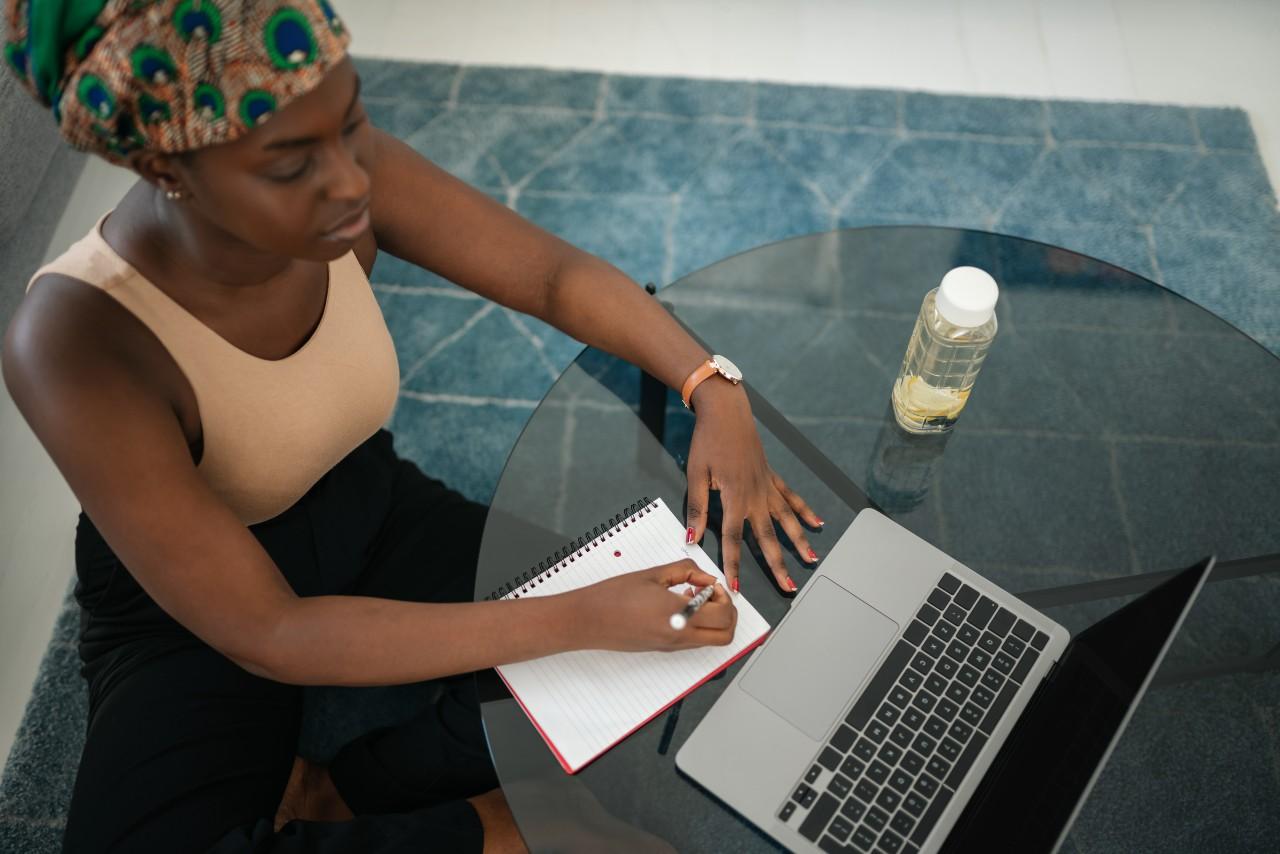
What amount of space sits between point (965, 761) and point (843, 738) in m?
0.11

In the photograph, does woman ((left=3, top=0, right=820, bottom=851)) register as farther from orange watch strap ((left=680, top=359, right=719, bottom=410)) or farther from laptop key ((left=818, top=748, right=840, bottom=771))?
laptop key ((left=818, top=748, right=840, bottom=771))

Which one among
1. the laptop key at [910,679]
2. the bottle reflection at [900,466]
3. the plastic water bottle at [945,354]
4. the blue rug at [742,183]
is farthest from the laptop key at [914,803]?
the blue rug at [742,183]

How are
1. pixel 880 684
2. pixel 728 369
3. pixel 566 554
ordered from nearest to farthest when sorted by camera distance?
pixel 880 684 → pixel 566 554 → pixel 728 369

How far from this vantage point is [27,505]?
162cm

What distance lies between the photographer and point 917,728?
973mm

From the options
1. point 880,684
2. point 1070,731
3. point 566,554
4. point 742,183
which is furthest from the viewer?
point 742,183

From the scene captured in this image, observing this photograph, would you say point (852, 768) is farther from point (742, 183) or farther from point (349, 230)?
point (742, 183)

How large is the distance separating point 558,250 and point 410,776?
68 centimetres

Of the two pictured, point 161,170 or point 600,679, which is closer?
point 161,170

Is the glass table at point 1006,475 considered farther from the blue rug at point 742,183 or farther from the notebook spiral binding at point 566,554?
the blue rug at point 742,183

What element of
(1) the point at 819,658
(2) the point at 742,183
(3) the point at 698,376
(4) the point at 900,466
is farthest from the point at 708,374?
(2) the point at 742,183

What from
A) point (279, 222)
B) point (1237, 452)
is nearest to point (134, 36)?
point (279, 222)

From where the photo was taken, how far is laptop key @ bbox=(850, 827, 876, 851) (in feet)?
3.00

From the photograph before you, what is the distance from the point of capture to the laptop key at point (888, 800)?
36.7 inches
